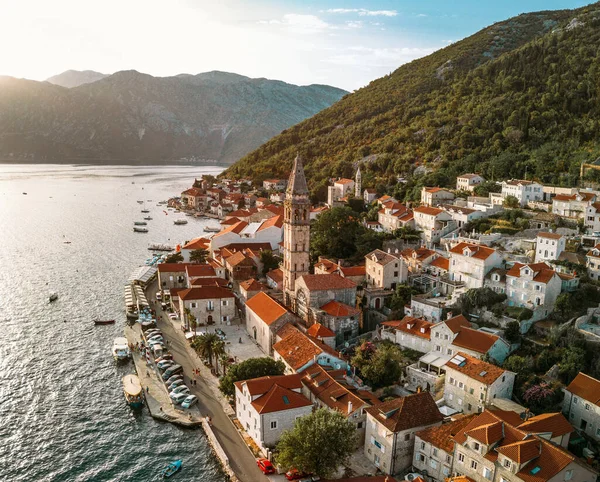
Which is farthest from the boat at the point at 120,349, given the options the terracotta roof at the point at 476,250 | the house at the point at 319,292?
the terracotta roof at the point at 476,250

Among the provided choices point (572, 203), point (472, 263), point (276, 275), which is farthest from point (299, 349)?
point (572, 203)

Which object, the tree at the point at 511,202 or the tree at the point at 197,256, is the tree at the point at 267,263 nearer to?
the tree at the point at 197,256

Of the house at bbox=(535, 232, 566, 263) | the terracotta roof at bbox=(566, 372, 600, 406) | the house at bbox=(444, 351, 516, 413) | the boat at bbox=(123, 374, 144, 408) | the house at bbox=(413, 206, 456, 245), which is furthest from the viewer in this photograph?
the house at bbox=(413, 206, 456, 245)

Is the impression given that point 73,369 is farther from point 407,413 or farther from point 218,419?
point 407,413

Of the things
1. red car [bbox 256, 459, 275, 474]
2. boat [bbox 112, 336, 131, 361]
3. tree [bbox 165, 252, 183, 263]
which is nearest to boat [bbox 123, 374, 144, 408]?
boat [bbox 112, 336, 131, 361]

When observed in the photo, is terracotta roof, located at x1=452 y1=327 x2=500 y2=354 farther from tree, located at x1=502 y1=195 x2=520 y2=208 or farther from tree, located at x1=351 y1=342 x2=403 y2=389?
Answer: tree, located at x1=502 y1=195 x2=520 y2=208
